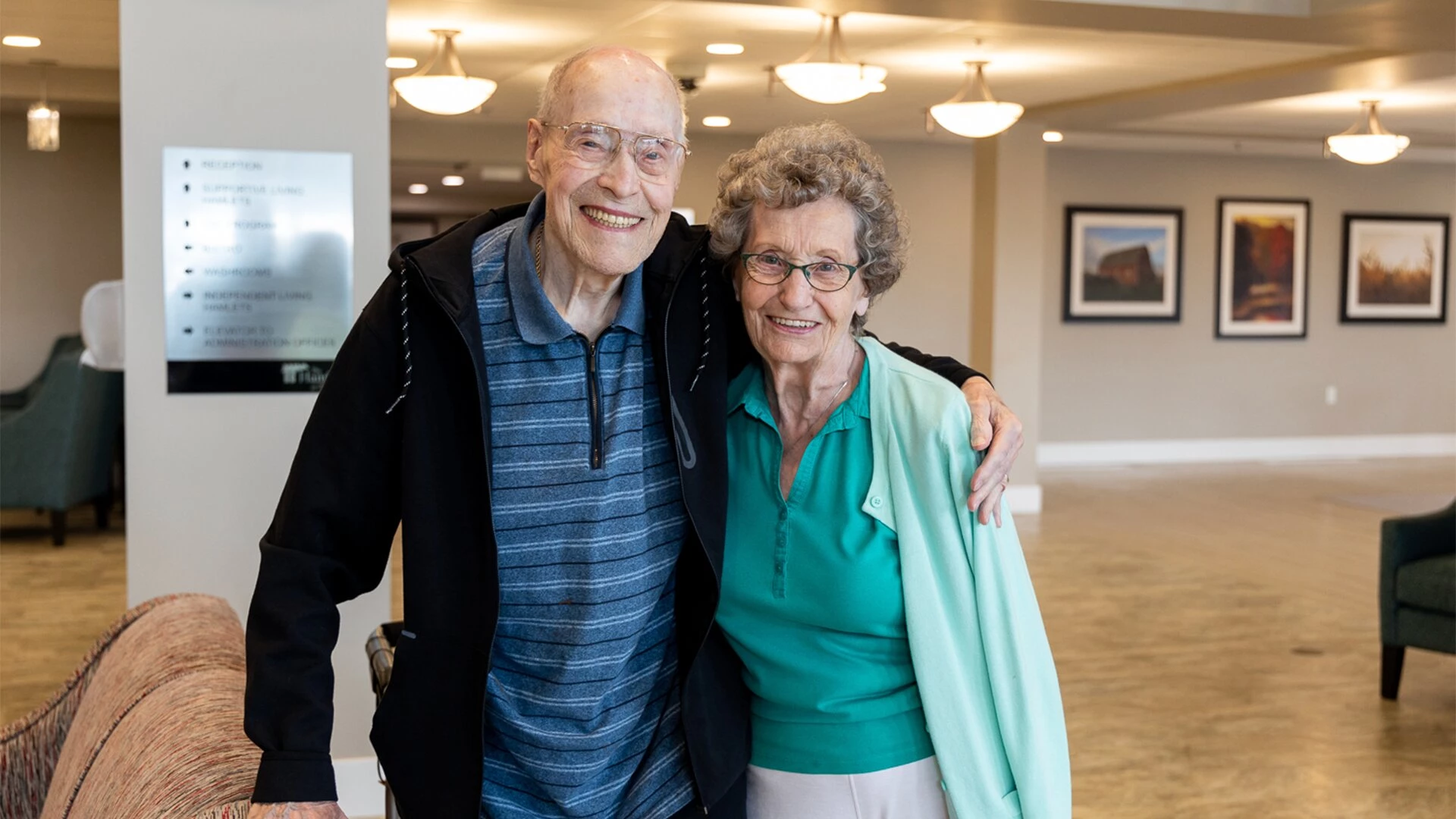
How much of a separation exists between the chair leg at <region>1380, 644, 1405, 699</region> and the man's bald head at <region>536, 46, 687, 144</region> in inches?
178

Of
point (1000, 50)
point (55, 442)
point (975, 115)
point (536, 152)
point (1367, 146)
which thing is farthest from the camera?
point (55, 442)

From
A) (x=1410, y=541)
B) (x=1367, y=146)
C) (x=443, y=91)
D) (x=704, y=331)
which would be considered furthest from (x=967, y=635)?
(x=1367, y=146)

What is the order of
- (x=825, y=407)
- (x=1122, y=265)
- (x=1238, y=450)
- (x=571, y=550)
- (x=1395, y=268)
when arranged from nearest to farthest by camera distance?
1. (x=571, y=550)
2. (x=825, y=407)
3. (x=1122, y=265)
4. (x=1238, y=450)
5. (x=1395, y=268)

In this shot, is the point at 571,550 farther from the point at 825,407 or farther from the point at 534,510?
the point at 825,407

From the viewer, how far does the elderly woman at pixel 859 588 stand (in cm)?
173

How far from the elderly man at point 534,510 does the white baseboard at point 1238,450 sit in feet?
34.4

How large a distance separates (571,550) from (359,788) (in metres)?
2.73

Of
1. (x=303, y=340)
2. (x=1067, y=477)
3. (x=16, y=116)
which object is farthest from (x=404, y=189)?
(x=303, y=340)

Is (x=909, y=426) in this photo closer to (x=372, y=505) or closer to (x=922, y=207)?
(x=372, y=505)

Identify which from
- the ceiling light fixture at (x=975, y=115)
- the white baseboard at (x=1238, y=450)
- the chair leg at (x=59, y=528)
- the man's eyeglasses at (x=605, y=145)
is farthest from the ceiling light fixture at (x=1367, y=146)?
the chair leg at (x=59, y=528)

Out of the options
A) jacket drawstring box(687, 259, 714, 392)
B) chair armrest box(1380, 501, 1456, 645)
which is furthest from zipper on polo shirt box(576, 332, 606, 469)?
chair armrest box(1380, 501, 1456, 645)

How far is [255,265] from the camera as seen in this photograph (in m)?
3.71

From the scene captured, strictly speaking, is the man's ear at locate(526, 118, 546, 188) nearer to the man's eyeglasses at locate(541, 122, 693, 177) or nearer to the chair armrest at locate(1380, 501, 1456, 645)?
the man's eyeglasses at locate(541, 122, 693, 177)

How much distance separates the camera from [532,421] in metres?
1.58
